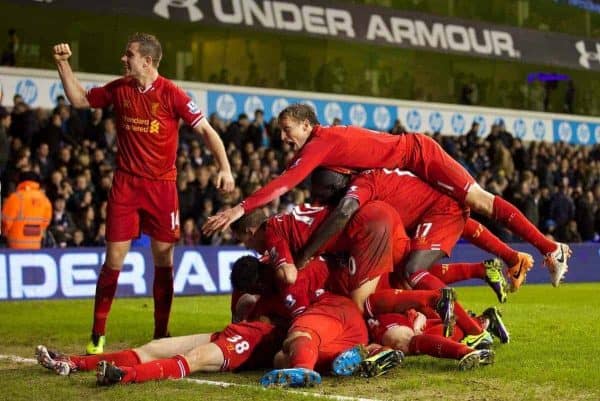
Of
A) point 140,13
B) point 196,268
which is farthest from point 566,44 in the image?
point 196,268

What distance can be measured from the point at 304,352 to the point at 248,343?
0.71m

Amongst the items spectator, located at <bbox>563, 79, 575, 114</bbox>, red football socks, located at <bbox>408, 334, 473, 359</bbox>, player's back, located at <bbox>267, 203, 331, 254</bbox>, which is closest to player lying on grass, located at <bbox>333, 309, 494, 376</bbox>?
red football socks, located at <bbox>408, 334, 473, 359</bbox>

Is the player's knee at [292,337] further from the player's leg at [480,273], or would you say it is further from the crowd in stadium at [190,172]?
the crowd in stadium at [190,172]

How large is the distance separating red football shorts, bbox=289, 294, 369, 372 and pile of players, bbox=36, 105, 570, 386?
11 millimetres

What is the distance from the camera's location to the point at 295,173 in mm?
8625

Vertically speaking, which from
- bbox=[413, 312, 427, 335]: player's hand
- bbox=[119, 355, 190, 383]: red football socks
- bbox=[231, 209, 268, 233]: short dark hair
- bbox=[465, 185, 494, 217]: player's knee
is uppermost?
bbox=[465, 185, 494, 217]: player's knee

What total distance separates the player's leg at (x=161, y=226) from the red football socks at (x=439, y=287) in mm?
2226

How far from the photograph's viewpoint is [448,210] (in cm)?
965

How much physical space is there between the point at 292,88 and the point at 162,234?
19.2 m

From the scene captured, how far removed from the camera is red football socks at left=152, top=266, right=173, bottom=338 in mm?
10102

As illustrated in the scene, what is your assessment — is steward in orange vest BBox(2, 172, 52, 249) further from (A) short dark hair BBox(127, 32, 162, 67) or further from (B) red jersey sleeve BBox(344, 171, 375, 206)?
(B) red jersey sleeve BBox(344, 171, 375, 206)

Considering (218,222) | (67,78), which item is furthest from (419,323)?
(67,78)

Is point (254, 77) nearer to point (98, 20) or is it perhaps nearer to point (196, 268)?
point (98, 20)

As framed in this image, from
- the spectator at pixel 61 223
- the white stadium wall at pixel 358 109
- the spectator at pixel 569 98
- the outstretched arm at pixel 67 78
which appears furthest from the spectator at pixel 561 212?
the outstretched arm at pixel 67 78
